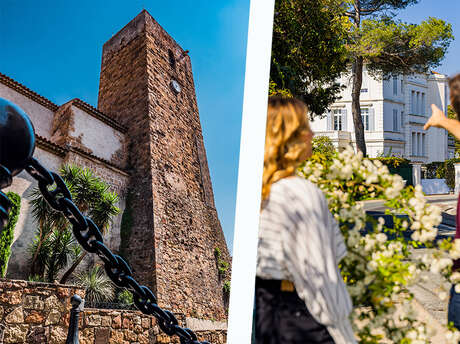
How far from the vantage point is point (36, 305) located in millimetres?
1676

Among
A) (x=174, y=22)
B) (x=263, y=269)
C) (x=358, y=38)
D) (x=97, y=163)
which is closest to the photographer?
(x=263, y=269)

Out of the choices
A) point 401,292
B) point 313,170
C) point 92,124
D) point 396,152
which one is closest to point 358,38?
point 396,152

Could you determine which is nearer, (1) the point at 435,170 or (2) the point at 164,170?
(1) the point at 435,170

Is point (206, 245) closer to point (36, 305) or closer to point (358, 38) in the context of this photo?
point (36, 305)

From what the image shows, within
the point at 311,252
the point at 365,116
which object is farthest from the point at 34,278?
Result: the point at 365,116

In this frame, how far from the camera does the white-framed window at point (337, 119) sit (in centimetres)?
132

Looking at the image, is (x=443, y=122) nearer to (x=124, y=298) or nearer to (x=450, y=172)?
(x=450, y=172)

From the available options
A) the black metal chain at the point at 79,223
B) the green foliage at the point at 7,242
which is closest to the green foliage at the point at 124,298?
the green foliage at the point at 7,242

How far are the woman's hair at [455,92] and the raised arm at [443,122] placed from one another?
27mm

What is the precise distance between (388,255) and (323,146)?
17.4 inches

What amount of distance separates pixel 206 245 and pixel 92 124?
1826mm

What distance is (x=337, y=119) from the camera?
4.48 ft

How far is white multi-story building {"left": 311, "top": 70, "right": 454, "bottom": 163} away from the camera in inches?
44.3

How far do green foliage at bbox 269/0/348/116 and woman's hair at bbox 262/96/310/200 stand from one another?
0.17 metres
